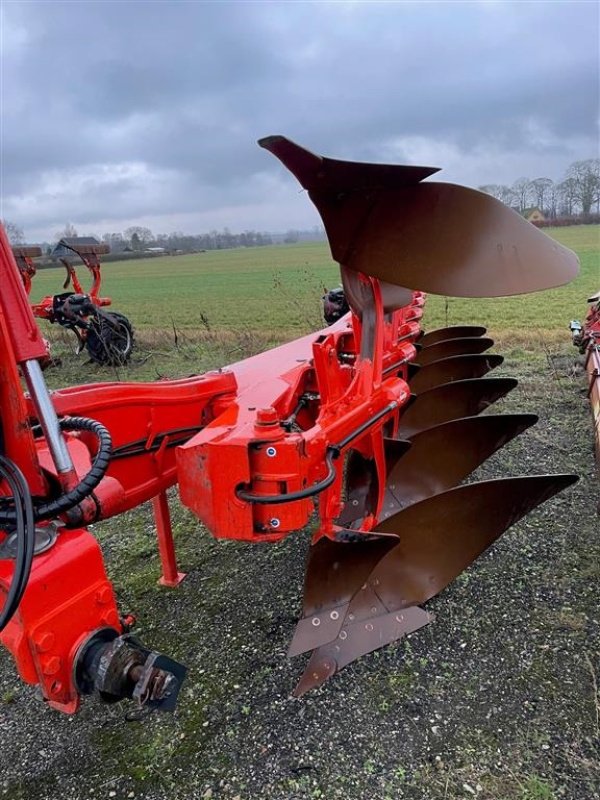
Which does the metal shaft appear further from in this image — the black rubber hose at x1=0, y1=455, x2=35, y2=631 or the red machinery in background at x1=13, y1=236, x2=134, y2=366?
the red machinery in background at x1=13, y1=236, x2=134, y2=366

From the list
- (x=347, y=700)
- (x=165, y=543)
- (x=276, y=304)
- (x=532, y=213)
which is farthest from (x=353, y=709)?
(x=276, y=304)

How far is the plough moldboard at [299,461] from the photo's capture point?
1407 mm

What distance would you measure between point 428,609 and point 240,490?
1.34 meters

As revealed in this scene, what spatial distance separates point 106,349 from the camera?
9.10 m

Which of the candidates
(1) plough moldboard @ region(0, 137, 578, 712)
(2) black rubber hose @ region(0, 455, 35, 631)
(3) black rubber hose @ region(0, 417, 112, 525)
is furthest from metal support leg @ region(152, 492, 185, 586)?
(2) black rubber hose @ region(0, 455, 35, 631)

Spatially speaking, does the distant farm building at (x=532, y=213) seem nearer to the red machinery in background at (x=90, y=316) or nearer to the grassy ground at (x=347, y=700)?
the grassy ground at (x=347, y=700)

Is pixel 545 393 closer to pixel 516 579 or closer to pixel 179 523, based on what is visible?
pixel 516 579

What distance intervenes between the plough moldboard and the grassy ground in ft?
0.59

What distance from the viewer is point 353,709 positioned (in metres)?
2.19

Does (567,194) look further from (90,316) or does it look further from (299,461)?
(299,461)

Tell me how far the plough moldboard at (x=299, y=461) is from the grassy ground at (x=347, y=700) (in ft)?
0.59

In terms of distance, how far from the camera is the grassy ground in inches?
75.9

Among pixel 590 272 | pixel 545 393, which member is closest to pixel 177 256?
pixel 590 272

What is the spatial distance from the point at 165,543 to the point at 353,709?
4.16 feet
